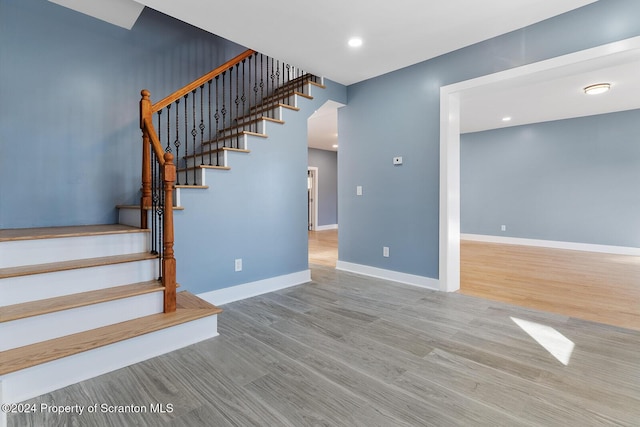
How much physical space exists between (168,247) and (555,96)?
5.82 metres

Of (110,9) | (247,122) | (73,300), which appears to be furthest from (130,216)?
(110,9)

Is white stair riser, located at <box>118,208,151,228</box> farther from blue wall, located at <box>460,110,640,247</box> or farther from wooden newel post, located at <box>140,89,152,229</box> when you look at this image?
blue wall, located at <box>460,110,640,247</box>

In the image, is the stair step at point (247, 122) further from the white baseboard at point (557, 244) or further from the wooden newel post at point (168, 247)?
the white baseboard at point (557, 244)

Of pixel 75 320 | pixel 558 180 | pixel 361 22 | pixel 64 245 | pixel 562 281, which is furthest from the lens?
pixel 558 180

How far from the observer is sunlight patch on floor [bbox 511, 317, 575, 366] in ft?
6.66

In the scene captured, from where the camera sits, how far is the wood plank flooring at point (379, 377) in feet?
4.80

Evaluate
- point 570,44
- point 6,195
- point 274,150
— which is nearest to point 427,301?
point 274,150

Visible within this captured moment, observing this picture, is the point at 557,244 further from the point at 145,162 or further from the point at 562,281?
the point at 145,162

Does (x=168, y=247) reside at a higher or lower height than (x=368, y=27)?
lower

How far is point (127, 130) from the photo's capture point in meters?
3.46

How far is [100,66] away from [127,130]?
679mm

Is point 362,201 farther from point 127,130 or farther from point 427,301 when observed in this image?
point 127,130

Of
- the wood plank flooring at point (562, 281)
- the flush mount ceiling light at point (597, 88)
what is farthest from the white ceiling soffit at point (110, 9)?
the flush mount ceiling light at point (597, 88)

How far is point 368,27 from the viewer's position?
2.78 meters
